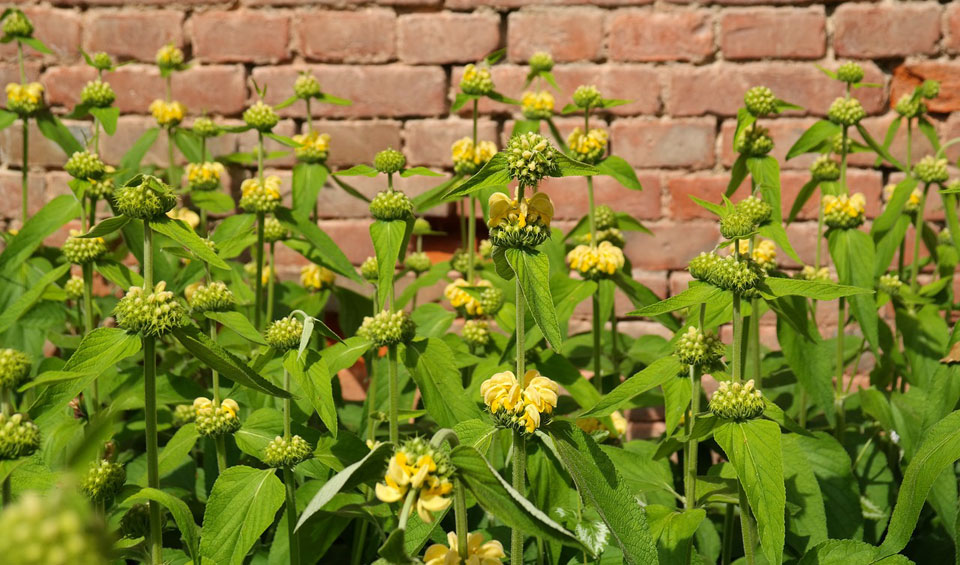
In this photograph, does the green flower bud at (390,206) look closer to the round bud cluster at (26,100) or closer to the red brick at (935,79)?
the round bud cluster at (26,100)

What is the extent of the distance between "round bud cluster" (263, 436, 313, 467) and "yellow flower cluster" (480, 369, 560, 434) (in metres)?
0.40

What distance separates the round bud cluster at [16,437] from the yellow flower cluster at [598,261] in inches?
39.0

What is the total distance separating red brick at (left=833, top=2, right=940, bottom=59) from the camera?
227cm

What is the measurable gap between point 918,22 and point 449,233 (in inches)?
53.9

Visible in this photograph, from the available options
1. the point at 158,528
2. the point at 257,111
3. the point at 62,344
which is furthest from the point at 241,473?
the point at 257,111

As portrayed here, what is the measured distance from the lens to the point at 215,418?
131 cm

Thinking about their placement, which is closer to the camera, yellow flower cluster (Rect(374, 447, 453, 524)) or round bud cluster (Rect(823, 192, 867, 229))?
yellow flower cluster (Rect(374, 447, 453, 524))

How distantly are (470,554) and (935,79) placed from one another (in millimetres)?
2073

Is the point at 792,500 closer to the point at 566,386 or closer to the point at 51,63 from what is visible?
the point at 566,386

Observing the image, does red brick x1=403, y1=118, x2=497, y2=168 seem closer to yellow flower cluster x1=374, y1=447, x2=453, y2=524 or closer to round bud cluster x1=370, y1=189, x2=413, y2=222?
round bud cluster x1=370, y1=189, x2=413, y2=222

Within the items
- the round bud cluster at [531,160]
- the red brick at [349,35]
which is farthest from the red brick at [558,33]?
the round bud cluster at [531,160]

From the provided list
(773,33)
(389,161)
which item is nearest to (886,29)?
(773,33)

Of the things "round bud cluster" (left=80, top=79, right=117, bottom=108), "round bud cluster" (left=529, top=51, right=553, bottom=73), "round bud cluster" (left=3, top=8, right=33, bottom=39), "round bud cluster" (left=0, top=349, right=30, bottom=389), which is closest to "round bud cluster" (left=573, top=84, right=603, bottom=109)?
"round bud cluster" (left=529, top=51, right=553, bottom=73)

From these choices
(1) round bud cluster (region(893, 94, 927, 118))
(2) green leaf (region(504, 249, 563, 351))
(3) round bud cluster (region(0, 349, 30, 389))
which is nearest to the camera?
(2) green leaf (region(504, 249, 563, 351))
